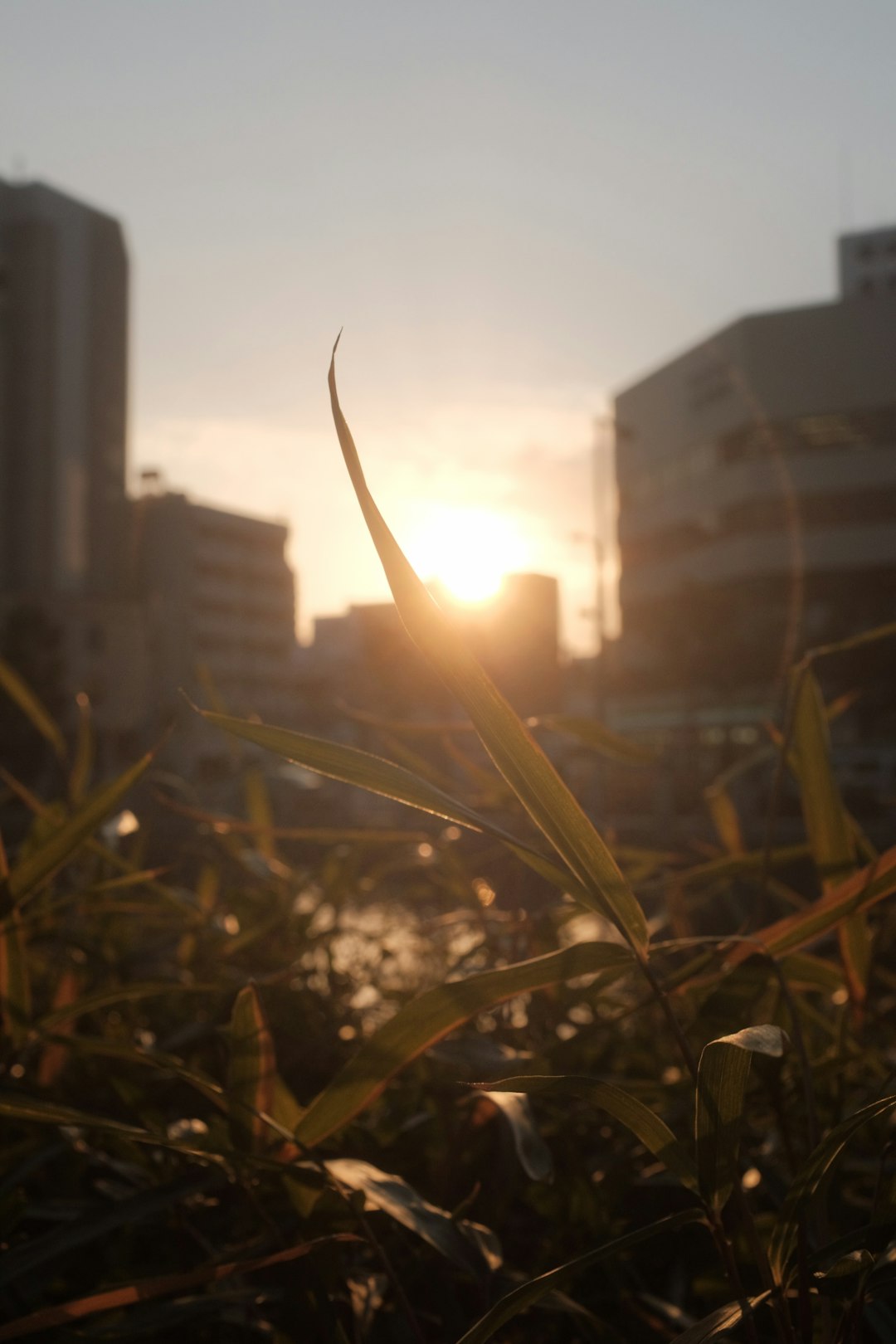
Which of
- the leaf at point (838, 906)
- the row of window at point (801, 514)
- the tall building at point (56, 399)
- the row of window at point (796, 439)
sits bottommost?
the leaf at point (838, 906)

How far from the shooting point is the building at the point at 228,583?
2133 inches

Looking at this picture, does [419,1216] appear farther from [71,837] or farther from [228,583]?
[228,583]

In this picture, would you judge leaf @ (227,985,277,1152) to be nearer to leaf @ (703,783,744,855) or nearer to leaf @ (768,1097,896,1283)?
leaf @ (768,1097,896,1283)

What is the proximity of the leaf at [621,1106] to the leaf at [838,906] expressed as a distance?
0.07 m

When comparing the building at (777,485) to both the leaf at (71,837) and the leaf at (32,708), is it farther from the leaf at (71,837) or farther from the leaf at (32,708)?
the leaf at (71,837)

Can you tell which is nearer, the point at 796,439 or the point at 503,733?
the point at 503,733

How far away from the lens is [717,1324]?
312 mm

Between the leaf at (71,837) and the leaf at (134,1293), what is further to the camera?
the leaf at (71,837)

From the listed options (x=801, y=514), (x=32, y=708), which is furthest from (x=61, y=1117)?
(x=801, y=514)

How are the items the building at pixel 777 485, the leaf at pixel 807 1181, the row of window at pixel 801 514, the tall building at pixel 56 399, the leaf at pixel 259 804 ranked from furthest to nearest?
the tall building at pixel 56 399
the row of window at pixel 801 514
the building at pixel 777 485
the leaf at pixel 259 804
the leaf at pixel 807 1181

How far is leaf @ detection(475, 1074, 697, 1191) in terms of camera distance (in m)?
0.30

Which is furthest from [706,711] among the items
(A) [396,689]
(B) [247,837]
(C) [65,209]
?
(C) [65,209]

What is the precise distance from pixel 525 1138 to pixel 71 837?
0.24 meters

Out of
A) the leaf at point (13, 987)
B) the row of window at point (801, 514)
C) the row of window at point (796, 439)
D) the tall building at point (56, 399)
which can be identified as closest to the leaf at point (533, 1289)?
the leaf at point (13, 987)
